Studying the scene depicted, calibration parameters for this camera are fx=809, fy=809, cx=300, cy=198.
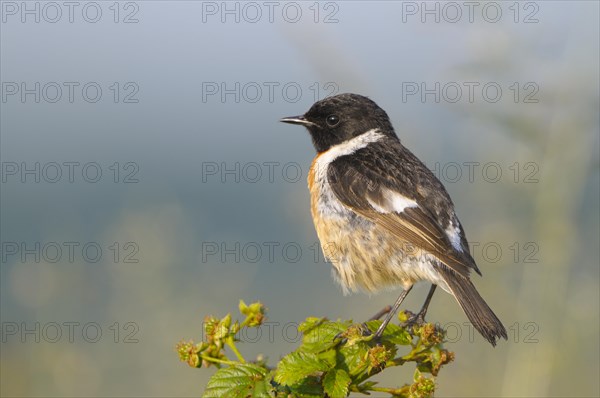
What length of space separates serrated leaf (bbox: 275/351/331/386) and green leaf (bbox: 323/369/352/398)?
3cm

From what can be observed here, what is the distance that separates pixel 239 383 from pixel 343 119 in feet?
9.21

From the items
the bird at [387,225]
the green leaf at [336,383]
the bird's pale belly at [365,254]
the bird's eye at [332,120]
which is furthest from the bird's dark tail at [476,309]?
the bird's eye at [332,120]

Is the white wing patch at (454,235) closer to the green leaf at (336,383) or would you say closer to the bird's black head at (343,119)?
the bird's black head at (343,119)

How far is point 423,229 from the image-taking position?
4.05 meters

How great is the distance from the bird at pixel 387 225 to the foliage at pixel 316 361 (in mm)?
967

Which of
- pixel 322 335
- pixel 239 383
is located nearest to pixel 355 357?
pixel 322 335

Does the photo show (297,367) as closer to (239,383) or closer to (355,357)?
(239,383)

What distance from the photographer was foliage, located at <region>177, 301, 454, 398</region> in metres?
2.37

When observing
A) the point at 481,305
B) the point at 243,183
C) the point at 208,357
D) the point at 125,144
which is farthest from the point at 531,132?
the point at 125,144

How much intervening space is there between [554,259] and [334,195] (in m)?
A: 1.66

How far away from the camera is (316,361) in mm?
2492

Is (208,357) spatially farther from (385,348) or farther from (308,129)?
(308,129)

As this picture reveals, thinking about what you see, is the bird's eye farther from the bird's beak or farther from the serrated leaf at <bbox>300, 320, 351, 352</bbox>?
the serrated leaf at <bbox>300, 320, 351, 352</bbox>

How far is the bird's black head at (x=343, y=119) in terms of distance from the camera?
491 cm
